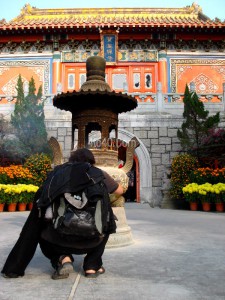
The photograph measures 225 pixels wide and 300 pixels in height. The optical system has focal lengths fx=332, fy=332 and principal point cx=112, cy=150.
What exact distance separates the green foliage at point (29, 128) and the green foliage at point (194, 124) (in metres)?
4.95

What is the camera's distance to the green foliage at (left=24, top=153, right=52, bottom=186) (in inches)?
435

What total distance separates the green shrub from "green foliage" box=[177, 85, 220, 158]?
47 cm

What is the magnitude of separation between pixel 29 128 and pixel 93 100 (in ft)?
26.0

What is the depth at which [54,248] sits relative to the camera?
8.67 ft

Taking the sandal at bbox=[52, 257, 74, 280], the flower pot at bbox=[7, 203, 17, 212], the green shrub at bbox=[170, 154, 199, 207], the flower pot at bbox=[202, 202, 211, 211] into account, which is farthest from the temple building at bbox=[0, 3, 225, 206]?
the sandal at bbox=[52, 257, 74, 280]

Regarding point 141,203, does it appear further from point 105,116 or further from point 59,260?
point 59,260

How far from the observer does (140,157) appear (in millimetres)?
12609

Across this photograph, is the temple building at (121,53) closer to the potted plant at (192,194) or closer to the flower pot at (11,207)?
the potted plant at (192,194)

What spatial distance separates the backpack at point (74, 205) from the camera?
2457 mm

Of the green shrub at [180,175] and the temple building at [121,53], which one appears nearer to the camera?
the green shrub at [180,175]

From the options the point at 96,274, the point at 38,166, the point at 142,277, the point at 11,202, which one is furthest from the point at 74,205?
the point at 38,166

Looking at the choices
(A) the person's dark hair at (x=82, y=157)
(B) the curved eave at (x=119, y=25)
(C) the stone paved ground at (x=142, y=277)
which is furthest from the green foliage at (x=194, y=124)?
(A) the person's dark hair at (x=82, y=157)

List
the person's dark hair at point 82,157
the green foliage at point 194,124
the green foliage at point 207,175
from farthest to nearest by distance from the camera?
the green foliage at point 194,124 < the green foliage at point 207,175 < the person's dark hair at point 82,157

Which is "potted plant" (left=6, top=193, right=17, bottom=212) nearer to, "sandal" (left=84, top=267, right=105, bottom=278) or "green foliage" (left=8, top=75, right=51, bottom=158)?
"green foliage" (left=8, top=75, right=51, bottom=158)
